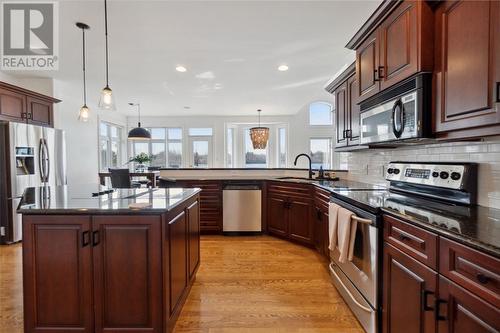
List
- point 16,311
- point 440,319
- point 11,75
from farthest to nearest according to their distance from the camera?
point 11,75, point 16,311, point 440,319

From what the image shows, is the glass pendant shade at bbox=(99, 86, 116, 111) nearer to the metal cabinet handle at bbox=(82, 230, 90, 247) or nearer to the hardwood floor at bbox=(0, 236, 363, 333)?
the metal cabinet handle at bbox=(82, 230, 90, 247)

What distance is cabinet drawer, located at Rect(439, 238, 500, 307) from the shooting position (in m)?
0.89

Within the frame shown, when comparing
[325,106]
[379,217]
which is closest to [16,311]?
[379,217]

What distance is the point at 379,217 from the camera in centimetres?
164

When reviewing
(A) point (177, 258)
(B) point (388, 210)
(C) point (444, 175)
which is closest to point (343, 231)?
(B) point (388, 210)

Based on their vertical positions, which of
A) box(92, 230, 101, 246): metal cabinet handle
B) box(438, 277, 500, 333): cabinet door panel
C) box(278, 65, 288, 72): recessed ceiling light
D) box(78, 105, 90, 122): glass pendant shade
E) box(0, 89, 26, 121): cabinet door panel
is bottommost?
box(438, 277, 500, 333): cabinet door panel

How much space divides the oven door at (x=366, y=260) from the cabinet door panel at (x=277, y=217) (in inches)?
69.4

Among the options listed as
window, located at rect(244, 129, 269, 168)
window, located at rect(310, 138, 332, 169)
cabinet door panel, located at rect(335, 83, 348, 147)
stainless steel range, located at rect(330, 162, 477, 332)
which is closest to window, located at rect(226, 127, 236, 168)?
window, located at rect(244, 129, 269, 168)

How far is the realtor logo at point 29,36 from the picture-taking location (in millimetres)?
2660

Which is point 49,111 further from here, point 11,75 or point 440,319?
point 440,319

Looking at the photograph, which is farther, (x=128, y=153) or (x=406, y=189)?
(x=128, y=153)

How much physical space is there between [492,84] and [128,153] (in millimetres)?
8862

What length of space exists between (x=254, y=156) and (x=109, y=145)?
4.31 m

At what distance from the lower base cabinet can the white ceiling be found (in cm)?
202
